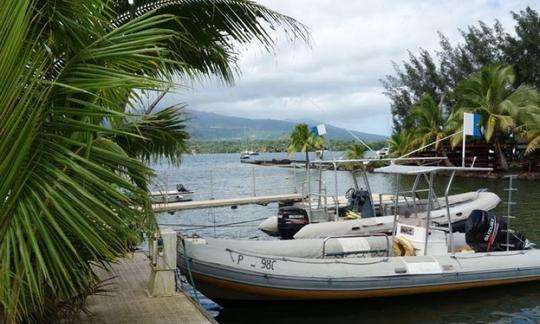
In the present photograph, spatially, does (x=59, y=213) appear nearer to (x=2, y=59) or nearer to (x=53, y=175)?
(x=53, y=175)

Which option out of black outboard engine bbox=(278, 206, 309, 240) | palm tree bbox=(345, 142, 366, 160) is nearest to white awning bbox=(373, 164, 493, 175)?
black outboard engine bbox=(278, 206, 309, 240)

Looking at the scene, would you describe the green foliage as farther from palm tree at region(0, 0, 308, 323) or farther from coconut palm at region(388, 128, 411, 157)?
palm tree at region(0, 0, 308, 323)

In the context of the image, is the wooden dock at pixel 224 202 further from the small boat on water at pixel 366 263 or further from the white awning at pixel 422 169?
the white awning at pixel 422 169

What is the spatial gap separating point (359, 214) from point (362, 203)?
36 cm

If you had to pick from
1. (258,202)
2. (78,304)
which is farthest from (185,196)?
(78,304)

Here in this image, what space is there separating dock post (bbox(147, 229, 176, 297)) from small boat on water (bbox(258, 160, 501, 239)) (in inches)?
218

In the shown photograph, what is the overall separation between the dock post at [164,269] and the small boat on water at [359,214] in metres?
5.54

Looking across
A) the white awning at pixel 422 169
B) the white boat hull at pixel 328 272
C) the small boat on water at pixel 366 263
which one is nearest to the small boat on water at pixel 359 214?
the white awning at pixel 422 169

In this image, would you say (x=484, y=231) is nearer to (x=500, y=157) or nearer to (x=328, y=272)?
(x=328, y=272)

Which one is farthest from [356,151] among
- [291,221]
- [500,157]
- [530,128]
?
[291,221]

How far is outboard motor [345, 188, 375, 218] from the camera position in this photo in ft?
45.7

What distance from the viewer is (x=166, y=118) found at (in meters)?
5.16

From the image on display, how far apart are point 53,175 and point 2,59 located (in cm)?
56

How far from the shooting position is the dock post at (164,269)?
6.79 m
